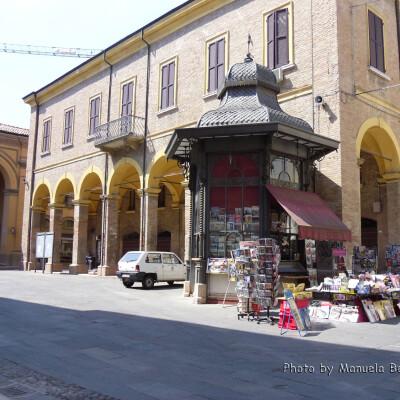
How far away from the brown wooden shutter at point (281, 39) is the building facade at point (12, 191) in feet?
84.4

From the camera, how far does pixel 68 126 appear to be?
92.5 feet

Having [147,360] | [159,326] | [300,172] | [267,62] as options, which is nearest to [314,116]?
[300,172]

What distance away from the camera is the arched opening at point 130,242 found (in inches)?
1217

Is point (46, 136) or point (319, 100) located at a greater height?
point (46, 136)

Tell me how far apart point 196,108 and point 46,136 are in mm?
15101

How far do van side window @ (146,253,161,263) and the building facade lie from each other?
2085 cm

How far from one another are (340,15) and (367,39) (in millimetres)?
1665

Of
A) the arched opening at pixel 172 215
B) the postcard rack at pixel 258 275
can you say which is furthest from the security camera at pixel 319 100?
the arched opening at pixel 172 215

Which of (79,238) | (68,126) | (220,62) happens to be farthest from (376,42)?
(68,126)

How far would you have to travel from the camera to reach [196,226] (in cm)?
1406

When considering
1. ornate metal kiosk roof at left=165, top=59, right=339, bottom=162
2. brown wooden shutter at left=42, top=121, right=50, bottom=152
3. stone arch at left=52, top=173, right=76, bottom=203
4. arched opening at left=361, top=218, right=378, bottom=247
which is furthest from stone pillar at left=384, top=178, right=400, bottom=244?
brown wooden shutter at left=42, top=121, right=50, bottom=152

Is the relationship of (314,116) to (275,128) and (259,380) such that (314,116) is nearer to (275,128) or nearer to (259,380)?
(275,128)

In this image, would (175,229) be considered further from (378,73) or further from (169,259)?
(378,73)

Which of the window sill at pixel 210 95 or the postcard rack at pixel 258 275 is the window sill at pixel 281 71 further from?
the postcard rack at pixel 258 275
